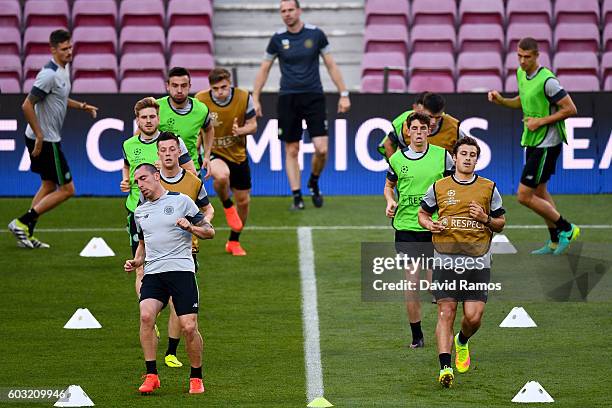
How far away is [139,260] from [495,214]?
8.20ft

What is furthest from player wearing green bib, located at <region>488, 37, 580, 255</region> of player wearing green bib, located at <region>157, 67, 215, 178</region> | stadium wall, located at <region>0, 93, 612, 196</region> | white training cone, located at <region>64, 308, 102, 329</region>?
white training cone, located at <region>64, 308, 102, 329</region>

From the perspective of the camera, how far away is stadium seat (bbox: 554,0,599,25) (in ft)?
75.8

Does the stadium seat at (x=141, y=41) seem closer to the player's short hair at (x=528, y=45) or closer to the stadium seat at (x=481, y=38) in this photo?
the stadium seat at (x=481, y=38)

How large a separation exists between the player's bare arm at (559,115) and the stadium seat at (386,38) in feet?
25.3

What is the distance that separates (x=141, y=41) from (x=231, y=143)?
7.63 metres

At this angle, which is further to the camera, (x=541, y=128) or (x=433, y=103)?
(x=541, y=128)

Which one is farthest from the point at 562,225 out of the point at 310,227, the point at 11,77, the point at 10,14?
the point at 10,14

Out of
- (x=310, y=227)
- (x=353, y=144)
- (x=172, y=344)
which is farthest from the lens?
(x=353, y=144)

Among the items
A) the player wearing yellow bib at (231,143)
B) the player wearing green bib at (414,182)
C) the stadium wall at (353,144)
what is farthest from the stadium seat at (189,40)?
the player wearing green bib at (414,182)

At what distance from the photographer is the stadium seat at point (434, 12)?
2314cm

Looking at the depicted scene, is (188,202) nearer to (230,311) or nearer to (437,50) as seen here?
(230,311)

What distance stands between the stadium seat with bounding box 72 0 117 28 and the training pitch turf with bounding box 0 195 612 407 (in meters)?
5.69

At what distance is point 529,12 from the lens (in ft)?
75.8

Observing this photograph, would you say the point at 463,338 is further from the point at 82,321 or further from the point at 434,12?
the point at 434,12
